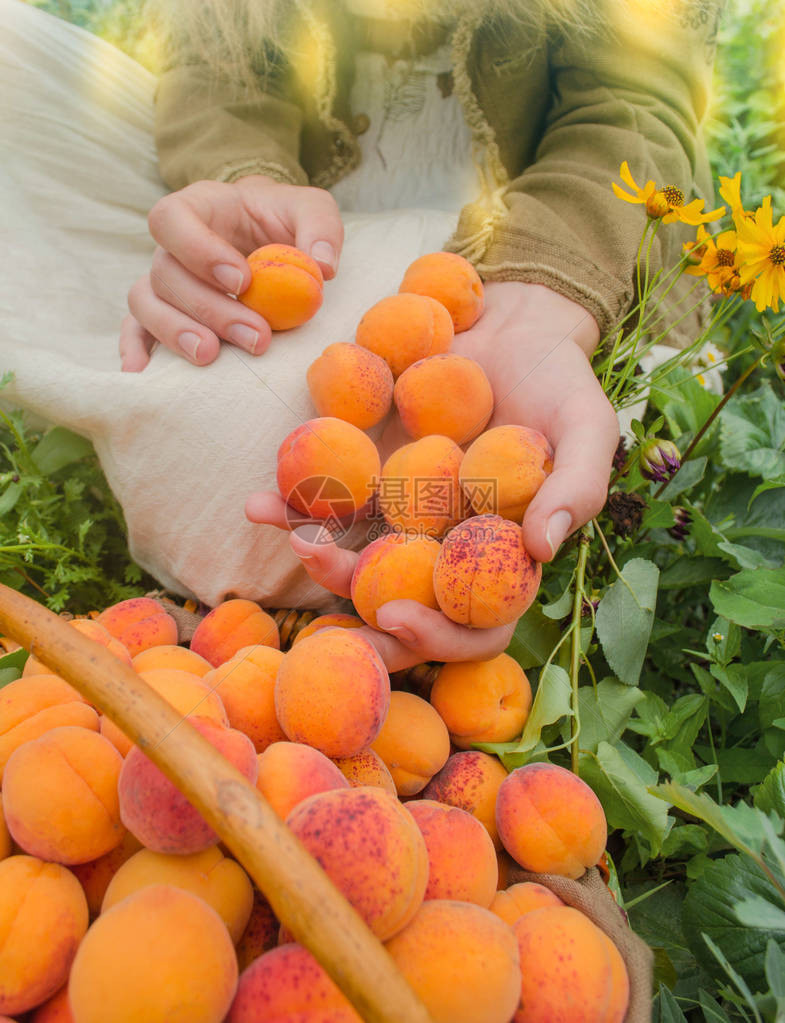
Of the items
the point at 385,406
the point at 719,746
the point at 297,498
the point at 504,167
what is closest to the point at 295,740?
the point at 297,498

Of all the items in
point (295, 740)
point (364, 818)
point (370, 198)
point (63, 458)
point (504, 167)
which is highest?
point (504, 167)

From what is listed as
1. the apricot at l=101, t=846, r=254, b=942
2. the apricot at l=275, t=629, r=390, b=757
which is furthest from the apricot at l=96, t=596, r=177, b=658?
the apricot at l=101, t=846, r=254, b=942

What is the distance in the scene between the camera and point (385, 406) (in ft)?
3.67

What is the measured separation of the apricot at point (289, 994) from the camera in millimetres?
494

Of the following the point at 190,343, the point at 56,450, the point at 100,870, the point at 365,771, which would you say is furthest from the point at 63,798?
the point at 56,450

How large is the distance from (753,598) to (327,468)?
0.69 metres

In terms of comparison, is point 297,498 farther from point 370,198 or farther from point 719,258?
point 370,198

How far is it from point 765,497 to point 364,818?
1.08 m

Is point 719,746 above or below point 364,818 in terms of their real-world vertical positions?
below

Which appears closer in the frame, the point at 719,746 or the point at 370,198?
the point at 719,746

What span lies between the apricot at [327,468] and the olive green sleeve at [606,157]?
0.57 meters

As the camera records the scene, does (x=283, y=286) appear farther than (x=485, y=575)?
Yes

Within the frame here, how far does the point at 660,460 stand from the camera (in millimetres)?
1138

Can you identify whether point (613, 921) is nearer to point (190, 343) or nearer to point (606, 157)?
point (190, 343)
